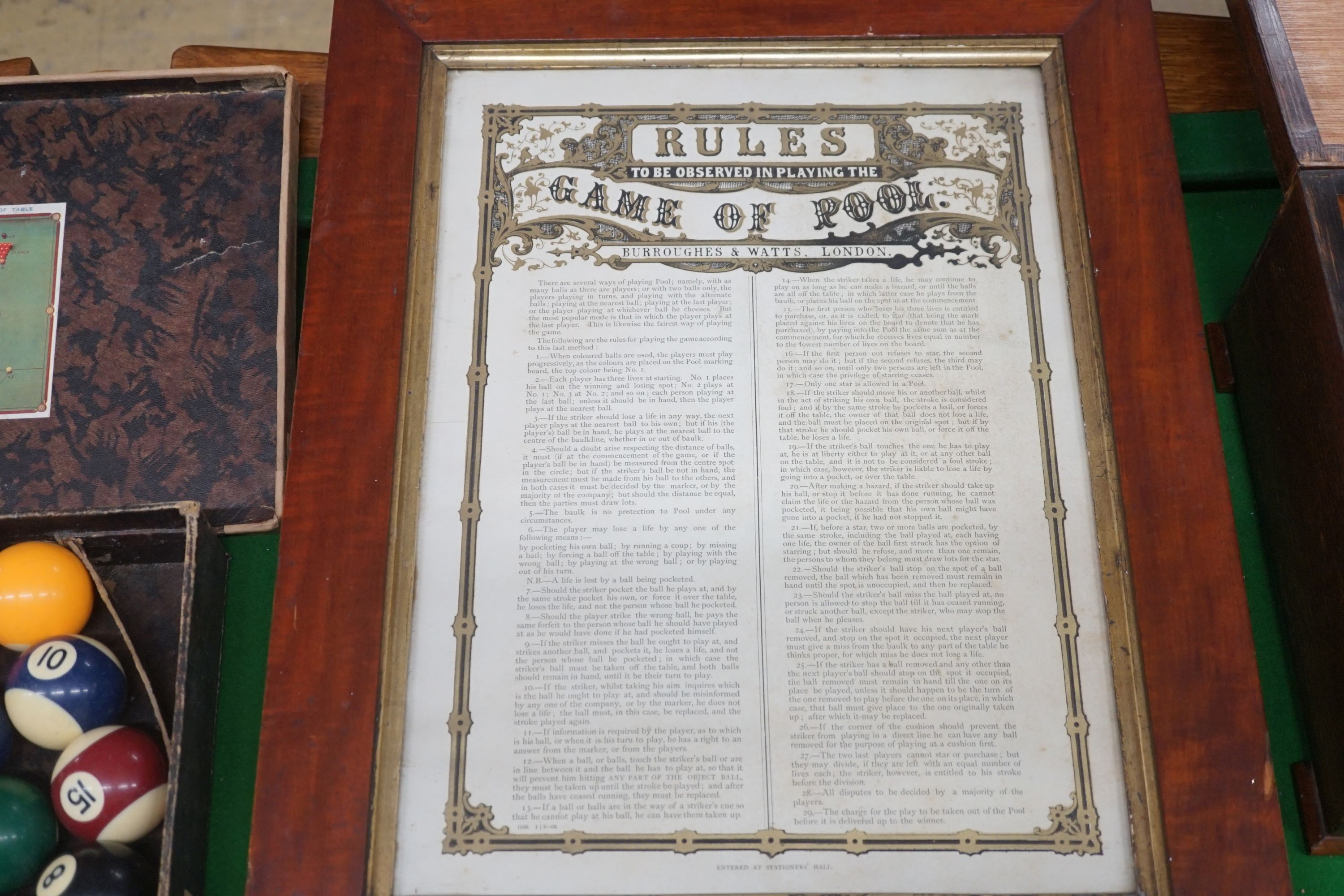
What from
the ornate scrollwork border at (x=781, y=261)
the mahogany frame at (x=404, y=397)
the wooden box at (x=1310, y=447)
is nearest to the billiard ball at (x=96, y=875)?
the mahogany frame at (x=404, y=397)

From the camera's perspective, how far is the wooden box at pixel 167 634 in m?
1.58

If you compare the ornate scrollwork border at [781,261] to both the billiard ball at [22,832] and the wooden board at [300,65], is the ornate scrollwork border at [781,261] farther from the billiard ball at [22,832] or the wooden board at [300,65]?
the billiard ball at [22,832]

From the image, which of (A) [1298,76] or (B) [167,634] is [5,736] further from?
(A) [1298,76]

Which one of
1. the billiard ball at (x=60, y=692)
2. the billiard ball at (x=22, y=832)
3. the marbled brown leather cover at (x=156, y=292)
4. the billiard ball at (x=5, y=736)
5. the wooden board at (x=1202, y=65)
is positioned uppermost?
the wooden board at (x=1202, y=65)

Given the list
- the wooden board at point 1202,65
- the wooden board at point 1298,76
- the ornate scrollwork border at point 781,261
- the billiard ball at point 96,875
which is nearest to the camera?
the billiard ball at point 96,875

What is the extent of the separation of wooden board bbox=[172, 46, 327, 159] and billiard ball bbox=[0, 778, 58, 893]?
122cm

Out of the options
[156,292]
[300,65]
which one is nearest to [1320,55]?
[300,65]

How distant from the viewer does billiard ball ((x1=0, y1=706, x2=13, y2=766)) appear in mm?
1610

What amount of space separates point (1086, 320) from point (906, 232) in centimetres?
33

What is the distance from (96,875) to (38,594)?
429mm

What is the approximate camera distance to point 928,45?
6.54 feet

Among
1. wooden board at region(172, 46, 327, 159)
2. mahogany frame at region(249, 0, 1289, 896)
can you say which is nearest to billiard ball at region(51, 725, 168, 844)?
mahogany frame at region(249, 0, 1289, 896)

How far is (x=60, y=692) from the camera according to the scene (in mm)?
1589

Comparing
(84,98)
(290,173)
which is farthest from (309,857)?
(84,98)
